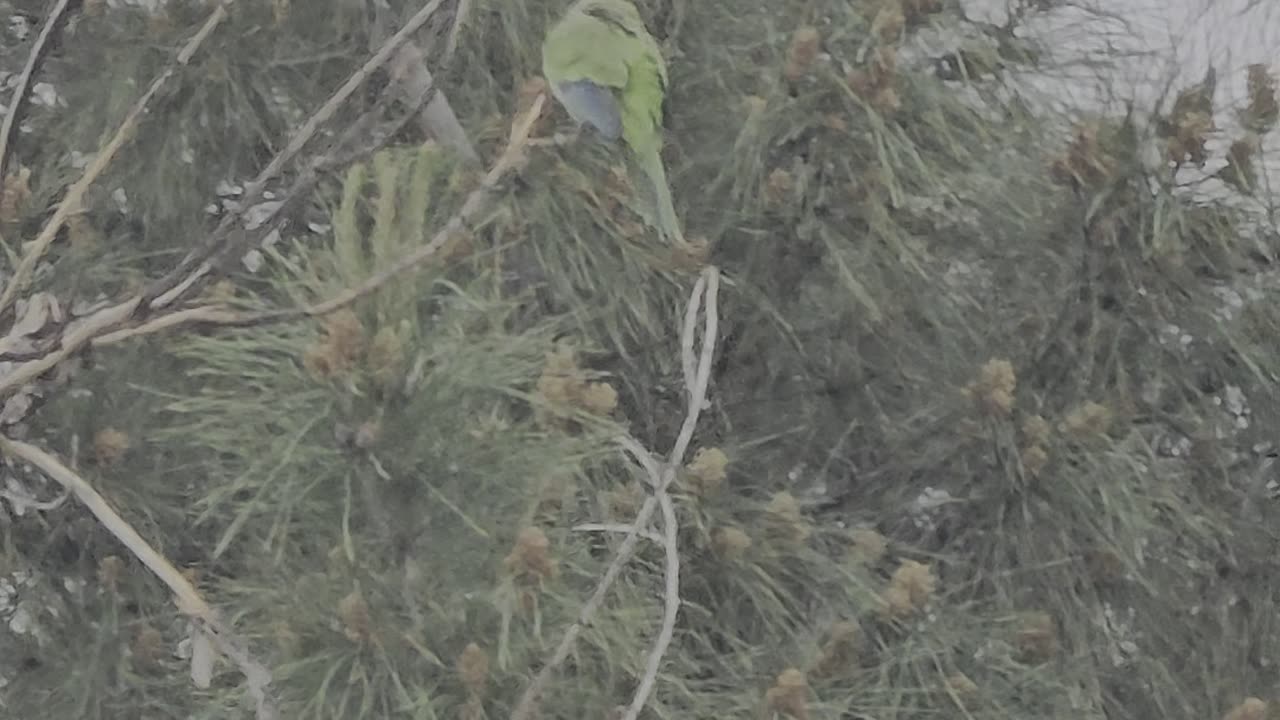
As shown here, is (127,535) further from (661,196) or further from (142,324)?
(661,196)

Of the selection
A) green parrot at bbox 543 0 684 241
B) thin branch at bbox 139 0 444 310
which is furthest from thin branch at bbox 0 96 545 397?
green parrot at bbox 543 0 684 241

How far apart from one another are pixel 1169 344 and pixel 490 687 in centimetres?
27

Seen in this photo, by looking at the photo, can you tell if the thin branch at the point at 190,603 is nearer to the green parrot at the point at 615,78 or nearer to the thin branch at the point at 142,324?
the thin branch at the point at 142,324

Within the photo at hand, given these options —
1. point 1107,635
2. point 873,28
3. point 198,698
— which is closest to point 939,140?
point 873,28

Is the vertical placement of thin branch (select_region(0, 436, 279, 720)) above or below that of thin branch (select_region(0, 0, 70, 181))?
below

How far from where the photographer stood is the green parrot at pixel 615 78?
43cm

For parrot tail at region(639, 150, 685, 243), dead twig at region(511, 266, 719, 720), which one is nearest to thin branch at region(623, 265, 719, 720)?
dead twig at region(511, 266, 719, 720)

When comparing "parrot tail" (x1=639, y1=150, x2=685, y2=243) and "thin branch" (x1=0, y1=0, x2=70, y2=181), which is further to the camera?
"parrot tail" (x1=639, y1=150, x2=685, y2=243)

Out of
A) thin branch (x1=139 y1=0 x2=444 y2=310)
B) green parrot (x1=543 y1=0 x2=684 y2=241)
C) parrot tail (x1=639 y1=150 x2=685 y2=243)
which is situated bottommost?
parrot tail (x1=639 y1=150 x2=685 y2=243)

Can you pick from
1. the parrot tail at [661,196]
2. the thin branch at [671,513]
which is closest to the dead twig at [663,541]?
the thin branch at [671,513]

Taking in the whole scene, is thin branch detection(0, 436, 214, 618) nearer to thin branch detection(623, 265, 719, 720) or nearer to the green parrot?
thin branch detection(623, 265, 719, 720)

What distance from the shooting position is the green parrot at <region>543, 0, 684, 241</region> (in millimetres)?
427

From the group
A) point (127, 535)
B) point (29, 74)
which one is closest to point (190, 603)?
point (127, 535)

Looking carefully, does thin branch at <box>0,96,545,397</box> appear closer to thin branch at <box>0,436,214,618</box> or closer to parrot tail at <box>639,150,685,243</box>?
thin branch at <box>0,436,214,618</box>
